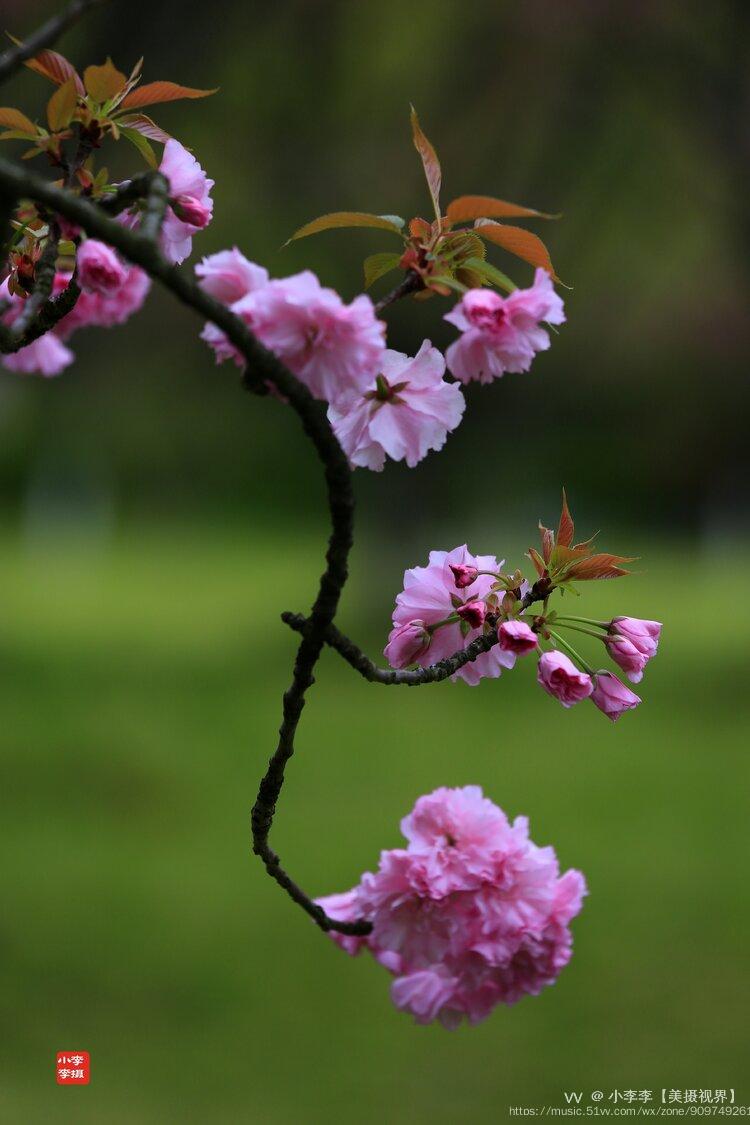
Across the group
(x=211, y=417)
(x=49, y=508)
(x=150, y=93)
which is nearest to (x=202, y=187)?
(x=150, y=93)

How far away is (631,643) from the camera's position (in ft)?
3.33

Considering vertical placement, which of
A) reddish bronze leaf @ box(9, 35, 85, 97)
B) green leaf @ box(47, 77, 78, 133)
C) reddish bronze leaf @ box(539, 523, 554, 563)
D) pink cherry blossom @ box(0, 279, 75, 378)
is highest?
pink cherry blossom @ box(0, 279, 75, 378)

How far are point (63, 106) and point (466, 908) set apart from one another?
2.08 feet

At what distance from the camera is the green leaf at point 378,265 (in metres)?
0.81

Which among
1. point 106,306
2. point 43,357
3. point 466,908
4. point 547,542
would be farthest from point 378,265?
point 43,357

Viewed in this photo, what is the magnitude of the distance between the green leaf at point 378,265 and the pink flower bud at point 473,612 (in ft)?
0.77

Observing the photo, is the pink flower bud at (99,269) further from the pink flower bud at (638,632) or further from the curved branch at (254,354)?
the pink flower bud at (638,632)

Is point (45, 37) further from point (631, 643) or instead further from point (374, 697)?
point (374, 697)

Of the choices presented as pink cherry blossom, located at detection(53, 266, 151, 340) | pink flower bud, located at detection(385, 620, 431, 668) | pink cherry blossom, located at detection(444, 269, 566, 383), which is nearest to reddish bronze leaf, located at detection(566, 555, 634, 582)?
pink flower bud, located at detection(385, 620, 431, 668)

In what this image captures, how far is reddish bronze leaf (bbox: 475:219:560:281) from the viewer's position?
2.60 ft

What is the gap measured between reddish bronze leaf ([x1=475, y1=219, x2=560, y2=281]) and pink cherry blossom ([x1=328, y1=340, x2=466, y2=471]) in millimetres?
80

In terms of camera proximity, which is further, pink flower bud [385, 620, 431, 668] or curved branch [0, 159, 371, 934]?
pink flower bud [385, 620, 431, 668]

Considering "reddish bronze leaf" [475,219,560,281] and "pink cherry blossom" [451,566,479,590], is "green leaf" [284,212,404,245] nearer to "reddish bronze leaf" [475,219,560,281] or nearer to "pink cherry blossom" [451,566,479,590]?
"reddish bronze leaf" [475,219,560,281]

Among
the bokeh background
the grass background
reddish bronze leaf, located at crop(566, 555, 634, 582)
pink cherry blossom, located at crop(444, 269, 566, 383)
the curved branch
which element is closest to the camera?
the curved branch
